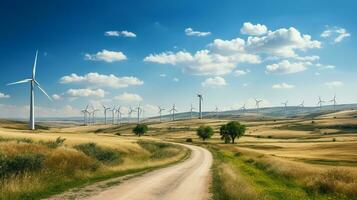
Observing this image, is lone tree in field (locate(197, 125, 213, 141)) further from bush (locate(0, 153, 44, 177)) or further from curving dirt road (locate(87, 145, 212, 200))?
bush (locate(0, 153, 44, 177))

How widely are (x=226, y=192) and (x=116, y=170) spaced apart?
15.8 m

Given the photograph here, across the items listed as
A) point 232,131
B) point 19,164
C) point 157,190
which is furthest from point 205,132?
point 157,190

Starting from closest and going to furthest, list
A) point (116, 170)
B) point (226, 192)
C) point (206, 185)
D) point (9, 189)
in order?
point (9, 189) → point (226, 192) → point (206, 185) → point (116, 170)

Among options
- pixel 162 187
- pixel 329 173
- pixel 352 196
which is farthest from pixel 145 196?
pixel 329 173

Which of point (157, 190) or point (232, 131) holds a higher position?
point (157, 190)

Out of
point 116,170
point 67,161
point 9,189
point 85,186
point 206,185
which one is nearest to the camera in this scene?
point 9,189

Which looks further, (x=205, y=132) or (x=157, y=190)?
(x=205, y=132)

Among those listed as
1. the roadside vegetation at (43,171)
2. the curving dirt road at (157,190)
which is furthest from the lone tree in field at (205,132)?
the curving dirt road at (157,190)

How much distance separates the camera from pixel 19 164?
27656 mm

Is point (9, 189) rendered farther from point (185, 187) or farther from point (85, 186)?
point (185, 187)

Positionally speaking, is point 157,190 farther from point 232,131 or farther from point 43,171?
point 232,131

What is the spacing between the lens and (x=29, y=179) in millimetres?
24984

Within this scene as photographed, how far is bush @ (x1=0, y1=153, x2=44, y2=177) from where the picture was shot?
1035 inches

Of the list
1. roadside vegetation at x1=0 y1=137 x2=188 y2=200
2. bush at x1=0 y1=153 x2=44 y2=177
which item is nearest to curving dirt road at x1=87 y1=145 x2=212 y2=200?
roadside vegetation at x1=0 y1=137 x2=188 y2=200
